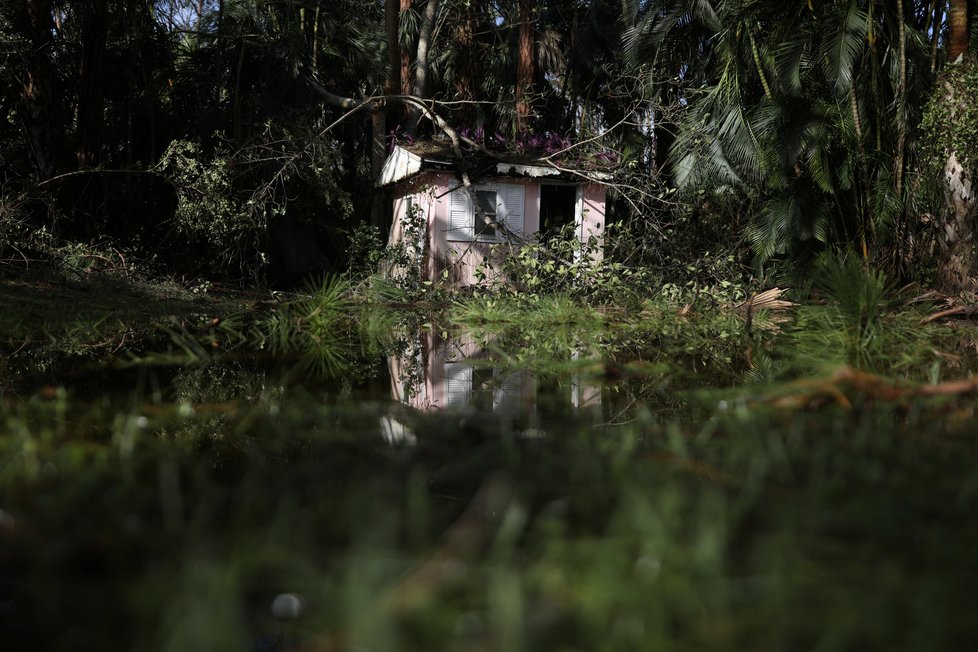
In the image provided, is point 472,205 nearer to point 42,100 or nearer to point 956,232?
point 42,100

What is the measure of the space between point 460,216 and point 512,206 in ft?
3.23

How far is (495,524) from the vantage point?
1431 millimetres

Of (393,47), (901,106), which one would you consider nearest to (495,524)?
(901,106)

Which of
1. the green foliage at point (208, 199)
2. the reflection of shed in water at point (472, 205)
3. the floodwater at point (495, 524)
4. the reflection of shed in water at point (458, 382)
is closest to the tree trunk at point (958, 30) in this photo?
the reflection of shed in water at point (472, 205)

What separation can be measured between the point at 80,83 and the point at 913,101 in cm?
1322

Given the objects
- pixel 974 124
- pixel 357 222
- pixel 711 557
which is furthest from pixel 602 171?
pixel 711 557

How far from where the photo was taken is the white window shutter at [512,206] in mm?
14844

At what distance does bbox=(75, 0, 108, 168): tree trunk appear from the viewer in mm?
14031

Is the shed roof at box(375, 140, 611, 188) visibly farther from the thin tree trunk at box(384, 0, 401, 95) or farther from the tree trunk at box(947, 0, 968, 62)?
the tree trunk at box(947, 0, 968, 62)

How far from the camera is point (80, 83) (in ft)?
46.7

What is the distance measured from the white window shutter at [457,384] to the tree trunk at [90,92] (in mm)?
12046

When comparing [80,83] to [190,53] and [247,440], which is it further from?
[247,440]

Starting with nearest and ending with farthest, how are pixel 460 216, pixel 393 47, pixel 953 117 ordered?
1. pixel 953 117
2. pixel 460 216
3. pixel 393 47

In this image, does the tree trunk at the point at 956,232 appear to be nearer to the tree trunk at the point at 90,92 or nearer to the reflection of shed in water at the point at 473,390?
the reflection of shed in water at the point at 473,390
